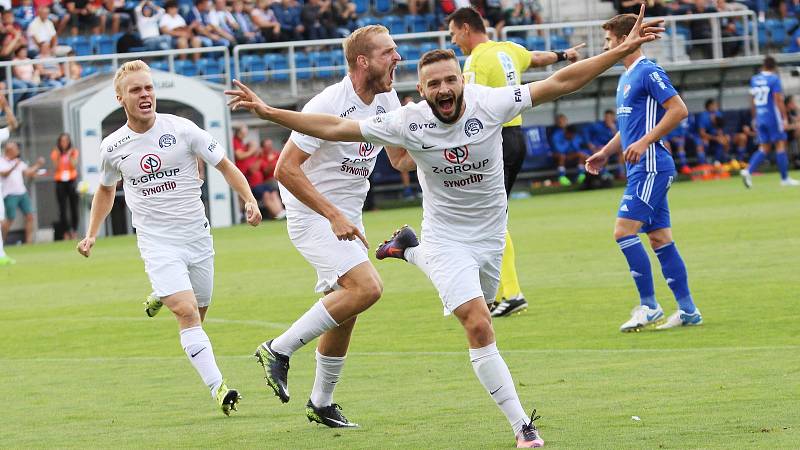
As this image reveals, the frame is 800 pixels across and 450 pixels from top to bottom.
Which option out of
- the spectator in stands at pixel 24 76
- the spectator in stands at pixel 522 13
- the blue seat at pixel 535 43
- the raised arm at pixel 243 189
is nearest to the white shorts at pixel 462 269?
the raised arm at pixel 243 189

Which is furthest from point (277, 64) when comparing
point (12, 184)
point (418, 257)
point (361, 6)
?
point (418, 257)

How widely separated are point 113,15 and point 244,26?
2984 millimetres

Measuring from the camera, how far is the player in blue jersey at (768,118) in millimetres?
27062

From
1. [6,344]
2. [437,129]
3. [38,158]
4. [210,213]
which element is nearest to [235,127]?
[210,213]

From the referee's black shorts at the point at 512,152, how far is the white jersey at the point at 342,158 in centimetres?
408

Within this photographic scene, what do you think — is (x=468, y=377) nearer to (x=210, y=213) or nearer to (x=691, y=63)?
(x=210, y=213)

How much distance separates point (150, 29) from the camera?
30.5 meters

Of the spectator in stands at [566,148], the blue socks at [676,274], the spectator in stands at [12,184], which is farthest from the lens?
the spectator in stands at [566,148]

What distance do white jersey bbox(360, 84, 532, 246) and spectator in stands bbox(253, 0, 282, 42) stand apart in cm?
2504

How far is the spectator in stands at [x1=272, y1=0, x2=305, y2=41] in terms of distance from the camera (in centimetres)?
3228

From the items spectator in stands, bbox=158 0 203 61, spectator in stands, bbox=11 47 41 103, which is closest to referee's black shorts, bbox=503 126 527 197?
spectator in stands, bbox=11 47 41 103

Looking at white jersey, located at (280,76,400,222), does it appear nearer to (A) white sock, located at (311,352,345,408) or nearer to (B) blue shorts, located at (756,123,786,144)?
(A) white sock, located at (311,352,345,408)

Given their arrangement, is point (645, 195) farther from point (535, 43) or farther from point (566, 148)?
point (535, 43)

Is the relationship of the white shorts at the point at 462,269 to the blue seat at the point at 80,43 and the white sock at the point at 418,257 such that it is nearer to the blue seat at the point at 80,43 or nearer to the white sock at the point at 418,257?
the white sock at the point at 418,257
